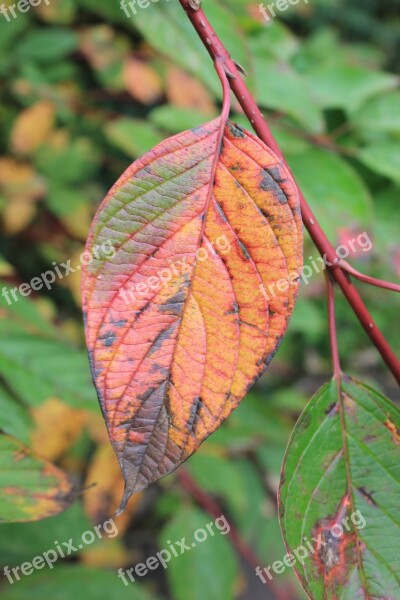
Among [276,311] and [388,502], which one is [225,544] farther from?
[276,311]

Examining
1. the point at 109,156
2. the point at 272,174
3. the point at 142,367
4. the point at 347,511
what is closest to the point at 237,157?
the point at 272,174

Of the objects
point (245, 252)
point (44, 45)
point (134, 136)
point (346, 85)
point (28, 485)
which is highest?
point (44, 45)

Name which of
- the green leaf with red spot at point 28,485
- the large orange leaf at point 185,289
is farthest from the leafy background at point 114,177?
the large orange leaf at point 185,289

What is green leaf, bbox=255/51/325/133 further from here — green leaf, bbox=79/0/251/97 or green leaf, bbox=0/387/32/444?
green leaf, bbox=0/387/32/444

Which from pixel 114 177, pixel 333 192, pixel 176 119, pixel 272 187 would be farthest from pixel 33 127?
pixel 272 187

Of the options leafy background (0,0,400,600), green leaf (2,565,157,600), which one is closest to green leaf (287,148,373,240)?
leafy background (0,0,400,600)

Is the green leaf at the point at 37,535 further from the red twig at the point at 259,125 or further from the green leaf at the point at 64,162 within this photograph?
the red twig at the point at 259,125

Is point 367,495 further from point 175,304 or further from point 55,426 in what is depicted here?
point 55,426
